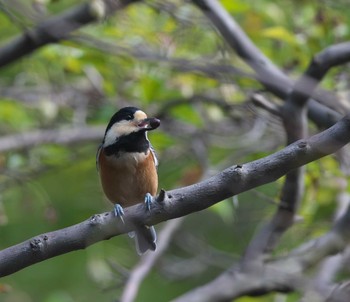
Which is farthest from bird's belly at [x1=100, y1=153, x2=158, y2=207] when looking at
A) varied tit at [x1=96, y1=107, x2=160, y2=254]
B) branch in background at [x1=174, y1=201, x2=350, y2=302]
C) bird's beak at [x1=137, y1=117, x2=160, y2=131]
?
branch in background at [x1=174, y1=201, x2=350, y2=302]

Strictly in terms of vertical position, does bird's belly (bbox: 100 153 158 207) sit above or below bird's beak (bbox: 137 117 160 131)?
below

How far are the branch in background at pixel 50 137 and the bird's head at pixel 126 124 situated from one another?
145 cm

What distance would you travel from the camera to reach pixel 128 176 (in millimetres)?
3869

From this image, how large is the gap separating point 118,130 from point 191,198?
52.3 inches

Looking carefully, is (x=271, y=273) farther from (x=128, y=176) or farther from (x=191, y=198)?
(x=191, y=198)

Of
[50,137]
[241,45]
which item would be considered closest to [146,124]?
[241,45]

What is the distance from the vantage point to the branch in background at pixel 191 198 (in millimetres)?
2514

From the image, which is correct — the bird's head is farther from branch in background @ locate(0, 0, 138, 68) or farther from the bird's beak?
branch in background @ locate(0, 0, 138, 68)

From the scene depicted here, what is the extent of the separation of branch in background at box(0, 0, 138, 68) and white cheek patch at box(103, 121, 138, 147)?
1.85 feet

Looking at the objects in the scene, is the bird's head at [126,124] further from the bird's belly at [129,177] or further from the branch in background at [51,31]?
the branch in background at [51,31]

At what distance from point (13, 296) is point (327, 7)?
110 inches

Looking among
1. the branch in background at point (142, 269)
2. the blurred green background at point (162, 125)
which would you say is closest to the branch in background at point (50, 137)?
the blurred green background at point (162, 125)

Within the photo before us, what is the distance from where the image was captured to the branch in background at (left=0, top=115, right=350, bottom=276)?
2.51 meters

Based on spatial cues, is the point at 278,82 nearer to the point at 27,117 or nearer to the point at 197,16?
the point at 197,16
